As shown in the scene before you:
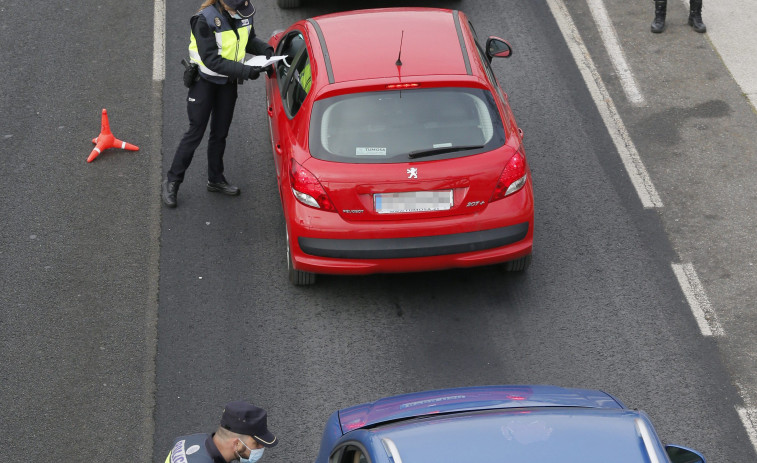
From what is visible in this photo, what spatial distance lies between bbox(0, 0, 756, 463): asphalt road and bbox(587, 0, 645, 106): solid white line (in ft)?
1.75

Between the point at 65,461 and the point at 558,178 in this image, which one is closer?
the point at 65,461

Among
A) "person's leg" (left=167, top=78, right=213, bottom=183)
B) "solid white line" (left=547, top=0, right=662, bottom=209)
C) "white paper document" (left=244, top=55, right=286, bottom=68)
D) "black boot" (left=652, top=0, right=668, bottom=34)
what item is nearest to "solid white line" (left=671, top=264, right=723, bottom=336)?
"solid white line" (left=547, top=0, right=662, bottom=209)

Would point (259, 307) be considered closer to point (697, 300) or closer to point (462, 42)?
point (462, 42)

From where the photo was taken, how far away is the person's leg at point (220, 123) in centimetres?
913

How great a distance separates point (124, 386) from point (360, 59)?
299 centimetres

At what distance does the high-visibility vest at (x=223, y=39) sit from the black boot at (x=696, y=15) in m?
5.73

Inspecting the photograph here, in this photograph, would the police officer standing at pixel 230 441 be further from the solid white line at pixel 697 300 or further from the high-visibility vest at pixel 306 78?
the solid white line at pixel 697 300

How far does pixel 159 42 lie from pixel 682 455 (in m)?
8.20

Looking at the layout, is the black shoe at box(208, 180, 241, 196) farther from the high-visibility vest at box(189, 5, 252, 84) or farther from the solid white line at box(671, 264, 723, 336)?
the solid white line at box(671, 264, 723, 336)

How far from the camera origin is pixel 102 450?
22.6 feet

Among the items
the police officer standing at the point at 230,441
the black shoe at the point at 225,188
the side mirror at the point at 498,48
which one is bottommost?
the black shoe at the point at 225,188

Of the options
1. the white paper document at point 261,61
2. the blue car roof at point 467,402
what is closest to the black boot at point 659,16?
the white paper document at point 261,61

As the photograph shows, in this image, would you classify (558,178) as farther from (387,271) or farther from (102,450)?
(102,450)

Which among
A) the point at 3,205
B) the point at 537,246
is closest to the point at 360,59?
the point at 537,246
